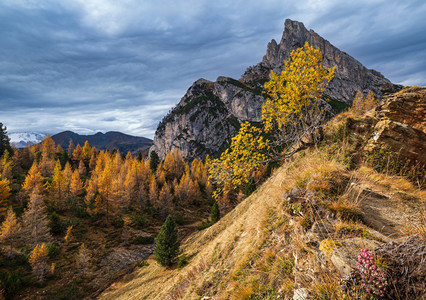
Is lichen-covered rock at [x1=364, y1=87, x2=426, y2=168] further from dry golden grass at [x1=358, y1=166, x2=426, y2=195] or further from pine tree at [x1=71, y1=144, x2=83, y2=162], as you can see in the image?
pine tree at [x1=71, y1=144, x2=83, y2=162]

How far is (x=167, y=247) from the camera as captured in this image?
32.1 metres

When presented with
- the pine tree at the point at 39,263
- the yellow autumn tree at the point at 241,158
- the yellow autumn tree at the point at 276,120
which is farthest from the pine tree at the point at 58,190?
the yellow autumn tree at the point at 241,158

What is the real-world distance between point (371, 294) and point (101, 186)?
66.6 m

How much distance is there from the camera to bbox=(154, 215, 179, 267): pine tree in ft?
103

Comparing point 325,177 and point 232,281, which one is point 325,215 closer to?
point 325,177

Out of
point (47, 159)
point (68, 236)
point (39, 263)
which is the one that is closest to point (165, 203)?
point (68, 236)

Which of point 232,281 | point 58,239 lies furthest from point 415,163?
point 58,239

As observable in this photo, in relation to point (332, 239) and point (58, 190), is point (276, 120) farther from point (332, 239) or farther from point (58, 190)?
point (58, 190)

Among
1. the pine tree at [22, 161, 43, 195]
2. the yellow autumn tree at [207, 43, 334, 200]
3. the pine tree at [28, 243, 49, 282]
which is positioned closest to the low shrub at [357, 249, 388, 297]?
the yellow autumn tree at [207, 43, 334, 200]

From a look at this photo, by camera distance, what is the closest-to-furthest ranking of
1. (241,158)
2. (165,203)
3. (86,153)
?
1. (241,158)
2. (165,203)
3. (86,153)

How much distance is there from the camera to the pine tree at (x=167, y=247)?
31.4 metres

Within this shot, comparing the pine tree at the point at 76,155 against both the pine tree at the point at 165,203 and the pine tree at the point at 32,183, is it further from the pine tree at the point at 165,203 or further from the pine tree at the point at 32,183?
the pine tree at the point at 165,203

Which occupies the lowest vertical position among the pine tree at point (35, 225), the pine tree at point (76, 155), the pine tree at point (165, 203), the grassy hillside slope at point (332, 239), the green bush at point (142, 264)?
the green bush at point (142, 264)

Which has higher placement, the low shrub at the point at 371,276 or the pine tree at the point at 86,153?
the pine tree at the point at 86,153
